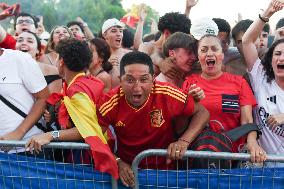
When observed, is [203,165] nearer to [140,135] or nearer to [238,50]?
[140,135]

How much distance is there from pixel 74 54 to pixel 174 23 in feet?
5.14

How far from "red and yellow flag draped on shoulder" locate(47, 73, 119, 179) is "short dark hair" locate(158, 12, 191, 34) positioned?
159 cm

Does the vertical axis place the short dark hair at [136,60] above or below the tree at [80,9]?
below

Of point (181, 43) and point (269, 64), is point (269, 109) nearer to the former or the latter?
point (269, 64)

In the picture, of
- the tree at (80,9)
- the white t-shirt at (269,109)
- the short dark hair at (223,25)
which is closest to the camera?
the white t-shirt at (269,109)

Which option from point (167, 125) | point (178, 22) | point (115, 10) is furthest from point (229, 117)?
point (115, 10)

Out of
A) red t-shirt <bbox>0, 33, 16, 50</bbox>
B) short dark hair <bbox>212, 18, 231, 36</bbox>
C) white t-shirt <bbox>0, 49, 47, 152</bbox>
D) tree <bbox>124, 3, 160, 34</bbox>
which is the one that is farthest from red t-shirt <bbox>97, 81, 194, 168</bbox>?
tree <bbox>124, 3, 160, 34</bbox>

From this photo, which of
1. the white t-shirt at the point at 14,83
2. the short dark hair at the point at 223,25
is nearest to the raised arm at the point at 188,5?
the short dark hair at the point at 223,25

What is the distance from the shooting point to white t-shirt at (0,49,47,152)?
4.16 meters

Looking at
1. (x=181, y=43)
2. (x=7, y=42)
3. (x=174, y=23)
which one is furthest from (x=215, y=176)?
(x=7, y=42)

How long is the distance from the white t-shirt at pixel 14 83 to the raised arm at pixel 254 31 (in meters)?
1.97

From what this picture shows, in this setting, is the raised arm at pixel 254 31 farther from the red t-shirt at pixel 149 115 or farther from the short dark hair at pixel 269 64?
the red t-shirt at pixel 149 115

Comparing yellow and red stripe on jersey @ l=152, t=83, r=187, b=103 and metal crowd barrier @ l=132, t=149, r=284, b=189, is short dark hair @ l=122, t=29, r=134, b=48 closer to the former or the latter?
yellow and red stripe on jersey @ l=152, t=83, r=187, b=103

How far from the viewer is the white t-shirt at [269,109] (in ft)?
12.7
